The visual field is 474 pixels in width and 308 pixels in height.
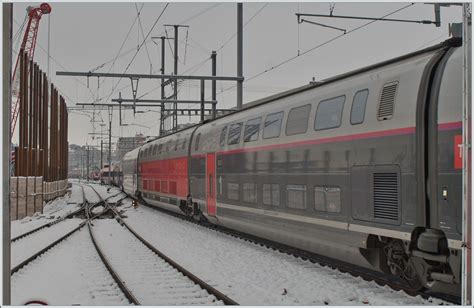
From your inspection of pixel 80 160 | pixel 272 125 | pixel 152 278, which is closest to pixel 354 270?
pixel 152 278

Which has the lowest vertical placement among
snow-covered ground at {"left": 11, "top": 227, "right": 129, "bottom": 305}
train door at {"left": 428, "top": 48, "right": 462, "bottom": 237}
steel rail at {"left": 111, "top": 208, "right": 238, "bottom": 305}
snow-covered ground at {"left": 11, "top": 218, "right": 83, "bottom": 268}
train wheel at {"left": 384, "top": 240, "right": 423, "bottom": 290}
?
snow-covered ground at {"left": 11, "top": 218, "right": 83, "bottom": 268}

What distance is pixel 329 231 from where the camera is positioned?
9.70m

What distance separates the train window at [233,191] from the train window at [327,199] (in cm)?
467

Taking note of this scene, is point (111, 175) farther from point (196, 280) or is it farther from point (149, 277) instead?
point (196, 280)

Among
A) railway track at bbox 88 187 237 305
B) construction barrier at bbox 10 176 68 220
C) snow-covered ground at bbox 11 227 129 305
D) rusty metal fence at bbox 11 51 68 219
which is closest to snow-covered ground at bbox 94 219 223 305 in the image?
railway track at bbox 88 187 237 305

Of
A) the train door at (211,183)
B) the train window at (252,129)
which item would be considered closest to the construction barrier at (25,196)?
the train door at (211,183)

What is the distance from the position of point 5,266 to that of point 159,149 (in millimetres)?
21728

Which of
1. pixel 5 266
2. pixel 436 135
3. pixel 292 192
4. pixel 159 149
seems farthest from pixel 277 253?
pixel 159 149

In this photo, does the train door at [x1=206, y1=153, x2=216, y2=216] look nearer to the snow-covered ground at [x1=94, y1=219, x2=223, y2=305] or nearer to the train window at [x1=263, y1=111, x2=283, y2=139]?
the snow-covered ground at [x1=94, y1=219, x2=223, y2=305]

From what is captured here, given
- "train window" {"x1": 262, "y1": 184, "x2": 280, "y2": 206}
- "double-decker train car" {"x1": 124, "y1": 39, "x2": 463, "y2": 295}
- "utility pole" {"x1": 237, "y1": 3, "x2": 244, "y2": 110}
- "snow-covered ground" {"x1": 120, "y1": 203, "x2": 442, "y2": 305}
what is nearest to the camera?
"double-decker train car" {"x1": 124, "y1": 39, "x2": 463, "y2": 295}

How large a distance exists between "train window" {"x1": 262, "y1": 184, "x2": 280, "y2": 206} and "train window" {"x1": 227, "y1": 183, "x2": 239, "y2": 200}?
197cm

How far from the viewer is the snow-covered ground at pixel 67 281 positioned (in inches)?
348

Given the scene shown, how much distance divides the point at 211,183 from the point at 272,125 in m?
5.04

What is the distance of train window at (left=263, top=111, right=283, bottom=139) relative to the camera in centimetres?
1216
